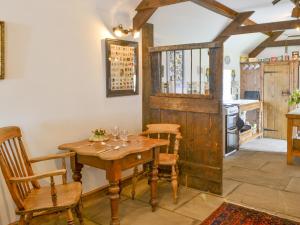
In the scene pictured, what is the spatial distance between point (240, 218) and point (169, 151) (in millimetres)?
1281

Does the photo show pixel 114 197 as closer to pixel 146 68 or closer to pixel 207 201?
pixel 207 201

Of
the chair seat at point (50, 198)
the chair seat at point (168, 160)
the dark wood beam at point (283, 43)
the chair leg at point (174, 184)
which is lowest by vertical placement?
the chair leg at point (174, 184)

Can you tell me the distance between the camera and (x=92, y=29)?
321 cm

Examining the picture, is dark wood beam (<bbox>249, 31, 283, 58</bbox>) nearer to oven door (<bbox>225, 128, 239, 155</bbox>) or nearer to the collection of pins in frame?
oven door (<bbox>225, 128, 239, 155</bbox>)

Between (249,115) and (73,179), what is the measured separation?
503 centimetres

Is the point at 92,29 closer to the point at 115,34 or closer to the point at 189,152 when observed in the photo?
the point at 115,34

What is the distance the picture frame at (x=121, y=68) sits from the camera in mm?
3432

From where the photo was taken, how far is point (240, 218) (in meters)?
2.85

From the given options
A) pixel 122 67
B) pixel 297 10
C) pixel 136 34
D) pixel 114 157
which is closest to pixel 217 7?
pixel 297 10

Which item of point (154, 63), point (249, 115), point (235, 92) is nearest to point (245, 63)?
point (235, 92)

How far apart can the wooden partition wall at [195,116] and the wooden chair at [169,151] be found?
188 mm

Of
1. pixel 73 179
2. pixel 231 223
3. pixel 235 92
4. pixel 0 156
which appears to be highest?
pixel 235 92

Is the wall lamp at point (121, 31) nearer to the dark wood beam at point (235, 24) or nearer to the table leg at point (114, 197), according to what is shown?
the table leg at point (114, 197)

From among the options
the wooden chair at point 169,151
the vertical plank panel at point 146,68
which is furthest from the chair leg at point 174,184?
the vertical plank panel at point 146,68
